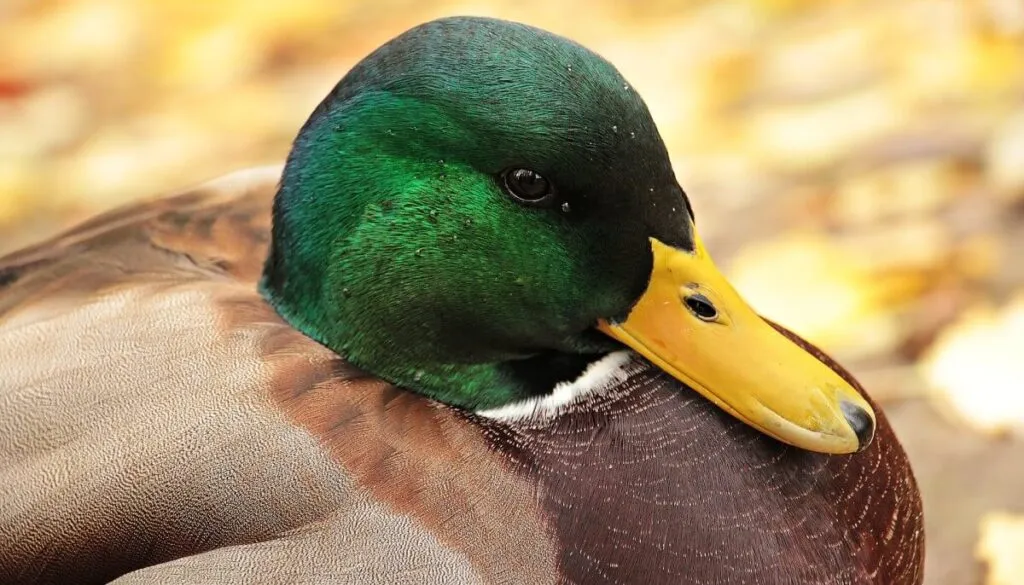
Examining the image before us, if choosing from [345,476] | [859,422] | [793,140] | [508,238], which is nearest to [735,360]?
[859,422]

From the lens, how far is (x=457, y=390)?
74.4 inches

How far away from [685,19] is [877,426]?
107 inches

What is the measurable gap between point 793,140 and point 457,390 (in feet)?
7.22

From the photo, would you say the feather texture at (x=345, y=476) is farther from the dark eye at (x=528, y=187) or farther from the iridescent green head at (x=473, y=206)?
the dark eye at (x=528, y=187)


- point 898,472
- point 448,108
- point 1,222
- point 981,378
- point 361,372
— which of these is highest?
point 448,108

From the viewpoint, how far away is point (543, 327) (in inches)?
72.8

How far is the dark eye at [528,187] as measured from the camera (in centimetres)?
174

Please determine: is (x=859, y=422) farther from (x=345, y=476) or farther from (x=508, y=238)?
(x=345, y=476)

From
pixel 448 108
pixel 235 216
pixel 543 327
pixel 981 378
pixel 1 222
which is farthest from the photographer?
pixel 1 222

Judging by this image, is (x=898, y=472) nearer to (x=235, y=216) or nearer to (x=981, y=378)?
(x=981, y=378)

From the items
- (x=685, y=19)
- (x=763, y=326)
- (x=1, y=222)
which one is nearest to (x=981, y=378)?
(x=763, y=326)

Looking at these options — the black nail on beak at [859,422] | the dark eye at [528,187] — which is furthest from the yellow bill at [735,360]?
the dark eye at [528,187]

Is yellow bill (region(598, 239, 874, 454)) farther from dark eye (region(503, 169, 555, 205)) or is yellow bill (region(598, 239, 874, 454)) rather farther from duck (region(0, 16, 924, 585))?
dark eye (region(503, 169, 555, 205))

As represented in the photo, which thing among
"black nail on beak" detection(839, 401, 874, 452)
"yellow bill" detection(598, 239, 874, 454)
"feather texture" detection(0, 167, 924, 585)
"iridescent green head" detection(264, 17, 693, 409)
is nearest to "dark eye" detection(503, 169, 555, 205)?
"iridescent green head" detection(264, 17, 693, 409)
